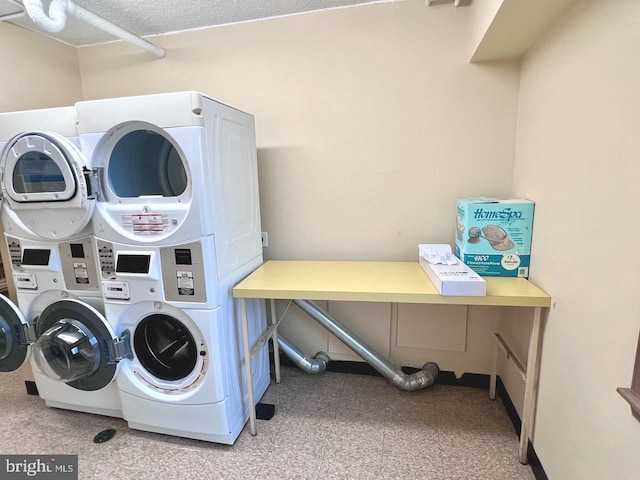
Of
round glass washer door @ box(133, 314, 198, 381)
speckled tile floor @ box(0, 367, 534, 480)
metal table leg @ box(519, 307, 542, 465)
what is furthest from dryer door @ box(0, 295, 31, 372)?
metal table leg @ box(519, 307, 542, 465)

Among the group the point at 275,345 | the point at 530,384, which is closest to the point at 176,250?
the point at 275,345

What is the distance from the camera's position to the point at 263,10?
1.92 metres

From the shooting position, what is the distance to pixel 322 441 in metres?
1.70

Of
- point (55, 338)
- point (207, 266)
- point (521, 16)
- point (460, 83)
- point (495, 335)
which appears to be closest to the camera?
point (521, 16)

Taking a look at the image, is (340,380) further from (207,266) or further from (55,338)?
(55,338)

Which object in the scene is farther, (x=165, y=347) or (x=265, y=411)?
(x=265, y=411)

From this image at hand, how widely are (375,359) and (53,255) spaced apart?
1.94m

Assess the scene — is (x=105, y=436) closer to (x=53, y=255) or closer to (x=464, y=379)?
(x=53, y=255)

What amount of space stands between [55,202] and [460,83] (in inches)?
87.3

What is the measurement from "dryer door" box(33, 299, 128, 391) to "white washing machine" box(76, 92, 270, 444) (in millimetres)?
77

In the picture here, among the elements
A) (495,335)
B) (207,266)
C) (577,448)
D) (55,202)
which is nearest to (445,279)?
(577,448)

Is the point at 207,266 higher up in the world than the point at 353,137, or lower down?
lower down

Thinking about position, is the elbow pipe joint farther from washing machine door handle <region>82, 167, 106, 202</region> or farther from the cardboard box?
the cardboard box

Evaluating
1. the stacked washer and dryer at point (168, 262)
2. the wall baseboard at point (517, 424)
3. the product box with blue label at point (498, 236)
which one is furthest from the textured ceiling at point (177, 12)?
the wall baseboard at point (517, 424)
